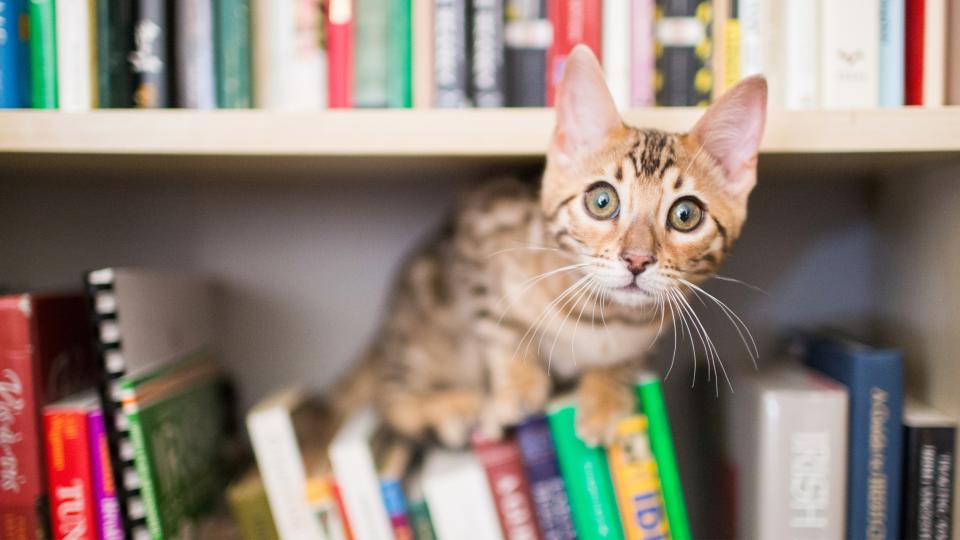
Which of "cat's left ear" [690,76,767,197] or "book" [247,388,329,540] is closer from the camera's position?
"cat's left ear" [690,76,767,197]

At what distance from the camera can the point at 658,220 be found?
62 cm

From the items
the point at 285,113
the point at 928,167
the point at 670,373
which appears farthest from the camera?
the point at 670,373

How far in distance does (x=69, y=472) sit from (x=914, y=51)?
1.08m

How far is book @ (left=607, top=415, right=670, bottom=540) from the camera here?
687mm

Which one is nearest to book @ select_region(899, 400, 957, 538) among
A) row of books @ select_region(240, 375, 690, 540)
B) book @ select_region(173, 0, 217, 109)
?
row of books @ select_region(240, 375, 690, 540)

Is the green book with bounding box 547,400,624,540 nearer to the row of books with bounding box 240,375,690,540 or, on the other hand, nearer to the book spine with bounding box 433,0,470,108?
the row of books with bounding box 240,375,690,540

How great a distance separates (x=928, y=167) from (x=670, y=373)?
1.50 feet

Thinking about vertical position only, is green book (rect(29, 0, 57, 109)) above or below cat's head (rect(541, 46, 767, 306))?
above

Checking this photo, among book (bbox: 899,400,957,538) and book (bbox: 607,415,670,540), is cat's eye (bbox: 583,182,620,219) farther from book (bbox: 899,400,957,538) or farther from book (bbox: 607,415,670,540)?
book (bbox: 899,400,957,538)

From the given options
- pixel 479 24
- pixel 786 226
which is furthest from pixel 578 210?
pixel 786 226

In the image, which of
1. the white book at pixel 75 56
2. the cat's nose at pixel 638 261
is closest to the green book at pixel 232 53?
the white book at pixel 75 56

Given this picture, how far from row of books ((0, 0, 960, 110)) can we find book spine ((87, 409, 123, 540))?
365 mm

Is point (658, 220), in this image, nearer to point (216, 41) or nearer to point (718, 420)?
point (718, 420)

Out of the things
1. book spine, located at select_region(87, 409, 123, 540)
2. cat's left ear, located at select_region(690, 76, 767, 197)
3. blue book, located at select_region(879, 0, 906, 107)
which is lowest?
book spine, located at select_region(87, 409, 123, 540)
